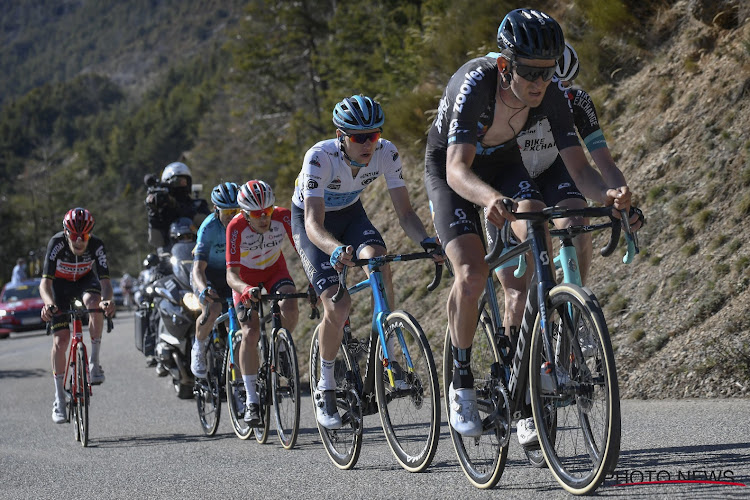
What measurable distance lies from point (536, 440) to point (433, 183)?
1509 millimetres

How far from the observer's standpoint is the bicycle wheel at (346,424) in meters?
6.29

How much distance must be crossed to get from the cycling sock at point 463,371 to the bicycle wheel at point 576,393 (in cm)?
58

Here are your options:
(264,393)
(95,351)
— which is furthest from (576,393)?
(95,351)

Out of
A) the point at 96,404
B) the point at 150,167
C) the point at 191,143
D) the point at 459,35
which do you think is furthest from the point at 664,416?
the point at 150,167

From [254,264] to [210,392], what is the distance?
139cm

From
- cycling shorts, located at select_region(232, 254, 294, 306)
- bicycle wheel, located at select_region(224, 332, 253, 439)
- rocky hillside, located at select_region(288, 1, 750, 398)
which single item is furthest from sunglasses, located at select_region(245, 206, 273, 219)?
rocky hillside, located at select_region(288, 1, 750, 398)

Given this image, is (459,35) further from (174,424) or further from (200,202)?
(174,424)

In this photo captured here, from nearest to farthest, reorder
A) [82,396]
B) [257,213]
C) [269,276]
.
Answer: [257,213] → [269,276] → [82,396]

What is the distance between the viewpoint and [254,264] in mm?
8773

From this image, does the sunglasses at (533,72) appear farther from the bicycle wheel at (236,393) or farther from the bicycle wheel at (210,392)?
the bicycle wheel at (210,392)

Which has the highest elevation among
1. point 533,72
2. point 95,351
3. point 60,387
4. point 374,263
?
point 533,72

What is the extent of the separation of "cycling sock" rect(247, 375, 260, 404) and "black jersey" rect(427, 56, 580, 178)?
11.2 feet

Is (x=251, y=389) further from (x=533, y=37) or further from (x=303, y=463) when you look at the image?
(x=533, y=37)

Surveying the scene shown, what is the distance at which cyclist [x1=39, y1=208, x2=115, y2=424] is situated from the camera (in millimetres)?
9961
